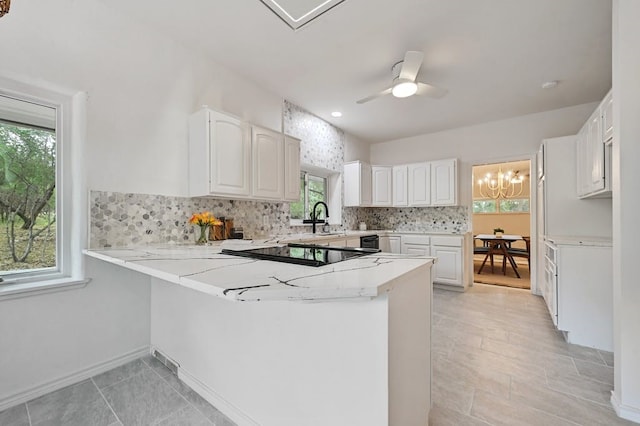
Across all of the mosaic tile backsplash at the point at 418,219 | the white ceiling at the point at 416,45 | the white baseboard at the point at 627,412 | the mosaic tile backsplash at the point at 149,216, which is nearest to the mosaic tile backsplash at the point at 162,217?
the mosaic tile backsplash at the point at 149,216

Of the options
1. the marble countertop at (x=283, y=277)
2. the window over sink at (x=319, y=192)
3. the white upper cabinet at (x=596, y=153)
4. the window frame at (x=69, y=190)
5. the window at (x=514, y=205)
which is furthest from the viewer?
the window at (x=514, y=205)

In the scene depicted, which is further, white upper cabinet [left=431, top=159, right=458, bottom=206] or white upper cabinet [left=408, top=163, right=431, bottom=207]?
white upper cabinet [left=408, top=163, right=431, bottom=207]

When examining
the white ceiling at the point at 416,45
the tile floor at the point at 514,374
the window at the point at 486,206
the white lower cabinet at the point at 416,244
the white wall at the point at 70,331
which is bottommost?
the tile floor at the point at 514,374

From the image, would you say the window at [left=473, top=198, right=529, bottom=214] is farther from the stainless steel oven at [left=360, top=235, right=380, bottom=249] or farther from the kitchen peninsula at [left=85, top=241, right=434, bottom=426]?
the kitchen peninsula at [left=85, top=241, right=434, bottom=426]

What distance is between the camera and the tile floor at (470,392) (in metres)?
1.45

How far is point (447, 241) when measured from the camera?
4070 millimetres

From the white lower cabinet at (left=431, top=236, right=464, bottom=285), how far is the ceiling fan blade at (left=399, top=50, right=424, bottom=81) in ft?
8.16

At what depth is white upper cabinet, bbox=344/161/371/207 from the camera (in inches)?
178

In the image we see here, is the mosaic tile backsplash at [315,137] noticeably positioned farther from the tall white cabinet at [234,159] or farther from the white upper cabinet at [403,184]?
the tall white cabinet at [234,159]

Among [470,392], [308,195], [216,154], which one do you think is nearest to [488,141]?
[308,195]

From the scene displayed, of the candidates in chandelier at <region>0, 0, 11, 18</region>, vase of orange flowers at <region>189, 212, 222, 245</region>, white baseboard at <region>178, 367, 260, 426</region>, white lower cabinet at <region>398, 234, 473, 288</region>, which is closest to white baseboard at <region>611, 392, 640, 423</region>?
white baseboard at <region>178, 367, 260, 426</region>

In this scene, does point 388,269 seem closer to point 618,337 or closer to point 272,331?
point 272,331

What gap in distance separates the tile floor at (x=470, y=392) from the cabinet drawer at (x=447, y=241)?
64.2 inches

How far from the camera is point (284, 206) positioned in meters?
3.54
